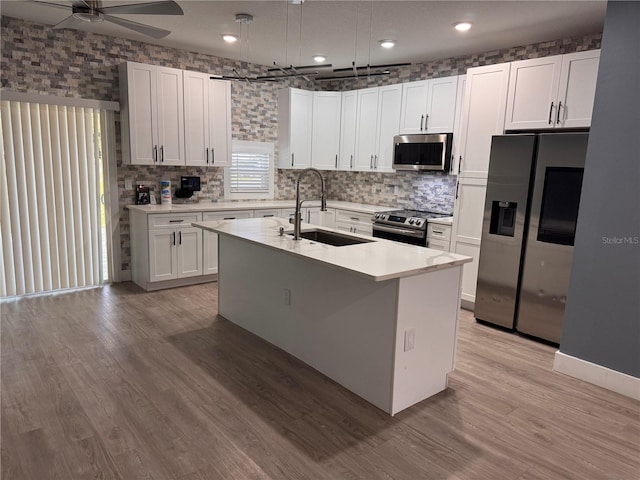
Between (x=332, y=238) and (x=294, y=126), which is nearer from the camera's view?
(x=332, y=238)

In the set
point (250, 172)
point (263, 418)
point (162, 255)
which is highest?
point (250, 172)

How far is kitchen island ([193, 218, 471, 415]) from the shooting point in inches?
98.0

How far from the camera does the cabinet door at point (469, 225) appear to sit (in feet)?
13.8

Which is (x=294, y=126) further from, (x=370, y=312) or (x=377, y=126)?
(x=370, y=312)

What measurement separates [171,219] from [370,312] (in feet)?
9.83

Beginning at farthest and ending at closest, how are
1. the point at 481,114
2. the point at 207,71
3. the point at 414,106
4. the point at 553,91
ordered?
the point at 207,71, the point at 414,106, the point at 481,114, the point at 553,91

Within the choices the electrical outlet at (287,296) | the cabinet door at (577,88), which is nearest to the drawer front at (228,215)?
the electrical outlet at (287,296)

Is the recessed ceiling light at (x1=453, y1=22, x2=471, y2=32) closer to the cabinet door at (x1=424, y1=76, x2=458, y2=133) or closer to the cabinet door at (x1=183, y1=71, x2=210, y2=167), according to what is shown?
the cabinet door at (x1=424, y1=76, x2=458, y2=133)

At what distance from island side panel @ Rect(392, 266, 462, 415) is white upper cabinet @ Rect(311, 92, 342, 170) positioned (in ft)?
12.0

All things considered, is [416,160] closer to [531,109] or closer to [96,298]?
[531,109]

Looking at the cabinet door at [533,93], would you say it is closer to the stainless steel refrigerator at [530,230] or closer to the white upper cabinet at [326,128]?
the stainless steel refrigerator at [530,230]

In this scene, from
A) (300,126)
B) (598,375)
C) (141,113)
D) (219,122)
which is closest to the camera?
(598,375)

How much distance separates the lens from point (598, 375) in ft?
9.77

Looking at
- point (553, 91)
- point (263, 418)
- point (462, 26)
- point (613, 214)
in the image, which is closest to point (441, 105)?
point (462, 26)
